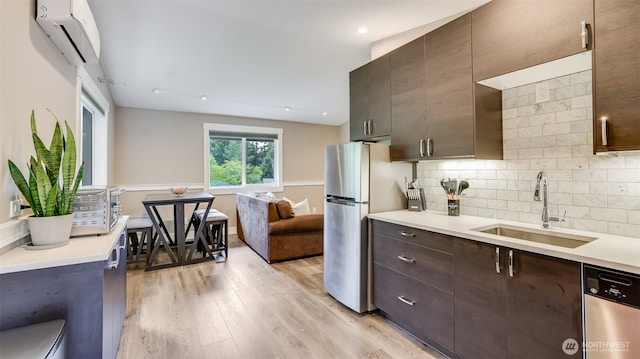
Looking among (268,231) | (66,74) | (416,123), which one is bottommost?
(268,231)

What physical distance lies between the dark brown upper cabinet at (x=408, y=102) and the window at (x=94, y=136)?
3.16 metres

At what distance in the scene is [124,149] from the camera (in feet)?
16.3

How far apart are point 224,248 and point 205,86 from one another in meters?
2.46

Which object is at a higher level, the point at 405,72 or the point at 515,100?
the point at 405,72

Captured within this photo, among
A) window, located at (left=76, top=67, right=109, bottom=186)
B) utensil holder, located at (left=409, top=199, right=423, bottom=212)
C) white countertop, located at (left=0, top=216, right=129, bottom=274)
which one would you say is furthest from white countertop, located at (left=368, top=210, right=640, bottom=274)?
window, located at (left=76, top=67, right=109, bottom=186)

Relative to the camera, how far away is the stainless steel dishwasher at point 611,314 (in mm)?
1175

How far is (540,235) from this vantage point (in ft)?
6.18

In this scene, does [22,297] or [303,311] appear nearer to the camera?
[22,297]

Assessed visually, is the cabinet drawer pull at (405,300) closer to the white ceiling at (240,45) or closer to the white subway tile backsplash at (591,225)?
the white subway tile backsplash at (591,225)

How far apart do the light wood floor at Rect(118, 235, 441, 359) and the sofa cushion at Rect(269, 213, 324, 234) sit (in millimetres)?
601

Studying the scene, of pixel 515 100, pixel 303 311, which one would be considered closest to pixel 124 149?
pixel 303 311

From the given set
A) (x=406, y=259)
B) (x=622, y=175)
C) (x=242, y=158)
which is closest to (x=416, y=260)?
(x=406, y=259)

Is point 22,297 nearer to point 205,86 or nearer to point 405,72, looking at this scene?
point 405,72

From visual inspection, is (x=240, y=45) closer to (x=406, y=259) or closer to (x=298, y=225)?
(x=298, y=225)
